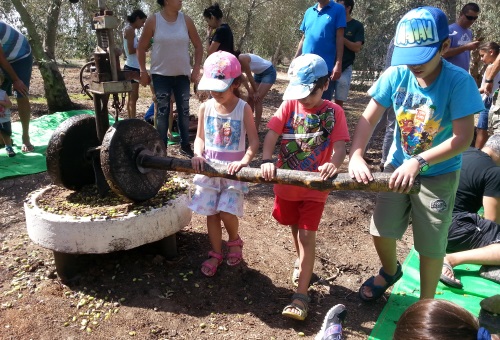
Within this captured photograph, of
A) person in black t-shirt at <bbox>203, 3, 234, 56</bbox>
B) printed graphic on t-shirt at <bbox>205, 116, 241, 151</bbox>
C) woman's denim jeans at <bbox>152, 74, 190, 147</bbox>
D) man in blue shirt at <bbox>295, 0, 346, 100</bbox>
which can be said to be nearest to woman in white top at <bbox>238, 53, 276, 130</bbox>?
person in black t-shirt at <bbox>203, 3, 234, 56</bbox>

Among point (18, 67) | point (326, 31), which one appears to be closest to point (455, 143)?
point (326, 31)

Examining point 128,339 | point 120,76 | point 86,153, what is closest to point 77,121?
point 86,153

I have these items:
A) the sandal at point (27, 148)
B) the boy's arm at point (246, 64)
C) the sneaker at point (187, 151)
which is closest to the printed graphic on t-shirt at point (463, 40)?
the boy's arm at point (246, 64)

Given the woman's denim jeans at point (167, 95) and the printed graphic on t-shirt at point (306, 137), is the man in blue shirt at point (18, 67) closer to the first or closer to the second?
the woman's denim jeans at point (167, 95)

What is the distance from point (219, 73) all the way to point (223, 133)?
41 cm

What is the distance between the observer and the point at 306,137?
281 cm

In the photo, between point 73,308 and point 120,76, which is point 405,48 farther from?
point 73,308

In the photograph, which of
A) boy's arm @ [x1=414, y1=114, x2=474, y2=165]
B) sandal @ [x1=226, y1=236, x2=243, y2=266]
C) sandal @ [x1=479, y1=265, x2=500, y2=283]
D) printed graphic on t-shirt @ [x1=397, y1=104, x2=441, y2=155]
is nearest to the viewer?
boy's arm @ [x1=414, y1=114, x2=474, y2=165]

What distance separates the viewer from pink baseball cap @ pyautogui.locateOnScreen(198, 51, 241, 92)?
2889 millimetres

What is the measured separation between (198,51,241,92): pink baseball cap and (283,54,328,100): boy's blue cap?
45 cm

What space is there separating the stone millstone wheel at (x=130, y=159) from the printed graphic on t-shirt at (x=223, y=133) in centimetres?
45

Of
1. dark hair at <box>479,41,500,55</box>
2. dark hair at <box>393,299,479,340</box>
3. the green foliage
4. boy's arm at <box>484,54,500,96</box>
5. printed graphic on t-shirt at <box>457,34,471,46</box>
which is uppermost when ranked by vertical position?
the green foliage

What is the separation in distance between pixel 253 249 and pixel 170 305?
984 millimetres

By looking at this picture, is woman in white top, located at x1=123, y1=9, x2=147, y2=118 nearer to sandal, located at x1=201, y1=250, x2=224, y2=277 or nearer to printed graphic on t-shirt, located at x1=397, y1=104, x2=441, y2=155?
sandal, located at x1=201, y1=250, x2=224, y2=277
